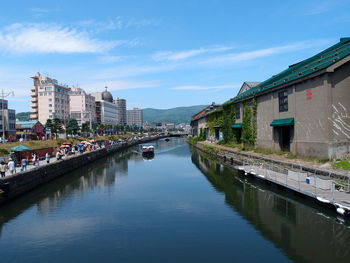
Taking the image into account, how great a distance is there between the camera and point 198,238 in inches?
747

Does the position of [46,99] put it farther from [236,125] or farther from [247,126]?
[247,126]

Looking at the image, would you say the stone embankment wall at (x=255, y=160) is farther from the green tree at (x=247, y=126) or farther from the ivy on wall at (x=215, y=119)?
the ivy on wall at (x=215, y=119)

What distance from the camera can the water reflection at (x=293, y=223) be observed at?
55.4 ft

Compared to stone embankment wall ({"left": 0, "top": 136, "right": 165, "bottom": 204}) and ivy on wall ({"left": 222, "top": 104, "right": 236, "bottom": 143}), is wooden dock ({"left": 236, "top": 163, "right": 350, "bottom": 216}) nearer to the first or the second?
stone embankment wall ({"left": 0, "top": 136, "right": 165, "bottom": 204})

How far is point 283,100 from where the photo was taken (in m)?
45.3

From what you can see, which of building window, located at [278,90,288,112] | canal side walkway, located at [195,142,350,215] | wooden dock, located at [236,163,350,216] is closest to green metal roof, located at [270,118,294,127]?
building window, located at [278,90,288,112]

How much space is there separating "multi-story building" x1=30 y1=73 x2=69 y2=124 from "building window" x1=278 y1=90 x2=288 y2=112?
110 metres

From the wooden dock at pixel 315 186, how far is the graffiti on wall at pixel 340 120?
743cm

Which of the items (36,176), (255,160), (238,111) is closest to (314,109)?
(255,160)

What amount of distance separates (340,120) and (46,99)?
12837cm

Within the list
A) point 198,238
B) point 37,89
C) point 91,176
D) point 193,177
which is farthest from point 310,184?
point 37,89

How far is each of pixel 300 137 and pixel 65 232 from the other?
30.4 m

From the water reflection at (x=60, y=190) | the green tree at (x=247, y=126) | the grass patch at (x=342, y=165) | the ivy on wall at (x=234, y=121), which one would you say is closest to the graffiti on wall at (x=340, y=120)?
the grass patch at (x=342, y=165)

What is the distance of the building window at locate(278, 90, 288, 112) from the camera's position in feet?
146
